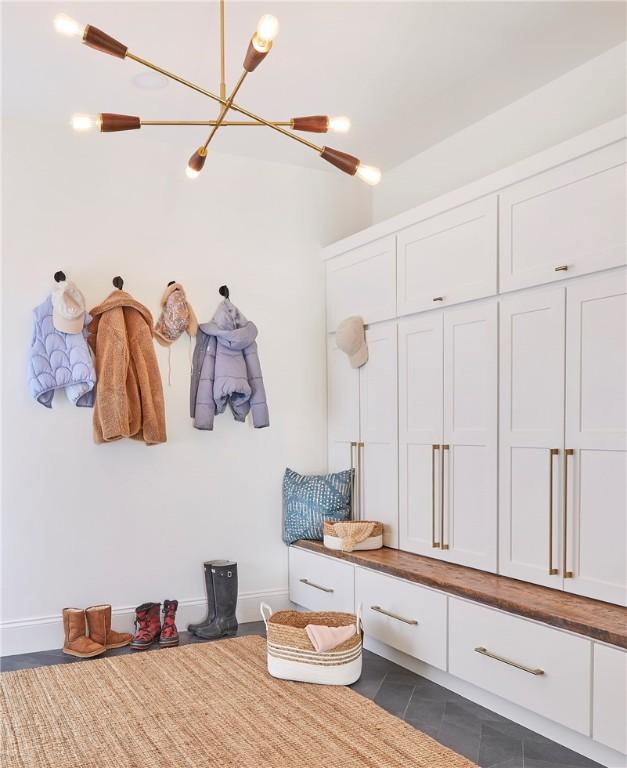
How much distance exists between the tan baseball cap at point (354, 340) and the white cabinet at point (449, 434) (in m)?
A: 0.33

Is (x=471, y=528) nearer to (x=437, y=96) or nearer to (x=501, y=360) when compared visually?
(x=501, y=360)

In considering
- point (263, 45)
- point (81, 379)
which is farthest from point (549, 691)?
point (81, 379)

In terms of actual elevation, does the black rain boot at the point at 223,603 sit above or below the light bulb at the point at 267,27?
below

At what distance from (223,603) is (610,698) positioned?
7.12 ft

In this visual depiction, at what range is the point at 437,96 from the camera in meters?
3.50

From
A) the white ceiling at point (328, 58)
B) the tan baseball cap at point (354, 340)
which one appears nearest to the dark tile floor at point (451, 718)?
the tan baseball cap at point (354, 340)

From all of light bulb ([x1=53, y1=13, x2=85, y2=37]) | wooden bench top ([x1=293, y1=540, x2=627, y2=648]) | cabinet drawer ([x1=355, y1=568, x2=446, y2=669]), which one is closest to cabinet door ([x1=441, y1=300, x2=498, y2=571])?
wooden bench top ([x1=293, y1=540, x2=627, y2=648])

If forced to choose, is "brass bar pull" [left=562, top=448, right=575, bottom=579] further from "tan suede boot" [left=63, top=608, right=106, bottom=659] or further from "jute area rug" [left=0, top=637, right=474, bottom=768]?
"tan suede boot" [left=63, top=608, right=106, bottom=659]

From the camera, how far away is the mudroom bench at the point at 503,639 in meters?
2.35

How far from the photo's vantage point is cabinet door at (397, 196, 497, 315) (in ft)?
10.6

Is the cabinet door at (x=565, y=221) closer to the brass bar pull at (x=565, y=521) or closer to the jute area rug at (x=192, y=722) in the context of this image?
the brass bar pull at (x=565, y=521)

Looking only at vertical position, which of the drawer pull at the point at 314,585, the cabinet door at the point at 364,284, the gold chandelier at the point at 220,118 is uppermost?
the gold chandelier at the point at 220,118

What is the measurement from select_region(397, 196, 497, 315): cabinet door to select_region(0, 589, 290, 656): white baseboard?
187 cm

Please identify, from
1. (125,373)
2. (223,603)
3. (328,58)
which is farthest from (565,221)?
(223,603)
